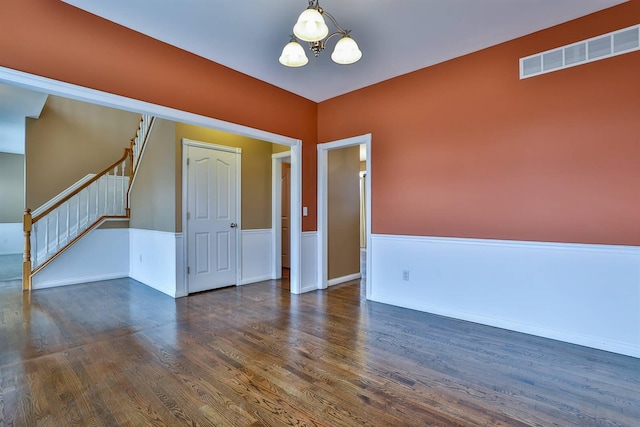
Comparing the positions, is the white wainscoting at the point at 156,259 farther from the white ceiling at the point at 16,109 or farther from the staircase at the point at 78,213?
the white ceiling at the point at 16,109

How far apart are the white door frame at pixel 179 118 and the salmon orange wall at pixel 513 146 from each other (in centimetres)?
110

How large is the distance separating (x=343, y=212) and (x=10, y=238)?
9.68m

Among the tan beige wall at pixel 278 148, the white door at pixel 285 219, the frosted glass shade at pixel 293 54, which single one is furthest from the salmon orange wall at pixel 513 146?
the white door at pixel 285 219

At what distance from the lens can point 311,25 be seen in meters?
2.02

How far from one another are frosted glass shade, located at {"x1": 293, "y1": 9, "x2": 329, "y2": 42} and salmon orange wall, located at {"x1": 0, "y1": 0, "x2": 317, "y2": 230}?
1666 millimetres

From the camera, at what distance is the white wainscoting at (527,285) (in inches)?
98.2

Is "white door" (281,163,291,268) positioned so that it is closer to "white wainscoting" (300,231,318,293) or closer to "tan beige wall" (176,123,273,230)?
"tan beige wall" (176,123,273,230)

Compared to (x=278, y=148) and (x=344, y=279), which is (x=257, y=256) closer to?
(x=344, y=279)

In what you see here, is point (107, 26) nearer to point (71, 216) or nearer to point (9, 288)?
point (71, 216)

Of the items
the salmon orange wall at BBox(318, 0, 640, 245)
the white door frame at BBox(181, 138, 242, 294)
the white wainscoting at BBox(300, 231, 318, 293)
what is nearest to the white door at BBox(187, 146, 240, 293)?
the white door frame at BBox(181, 138, 242, 294)

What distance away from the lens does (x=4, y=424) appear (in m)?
1.63

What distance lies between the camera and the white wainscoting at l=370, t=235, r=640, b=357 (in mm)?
2494

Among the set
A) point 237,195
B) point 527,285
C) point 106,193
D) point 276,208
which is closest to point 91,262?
Answer: point 106,193

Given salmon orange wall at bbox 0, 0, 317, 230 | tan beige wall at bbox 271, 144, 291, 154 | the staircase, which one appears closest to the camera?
salmon orange wall at bbox 0, 0, 317, 230
